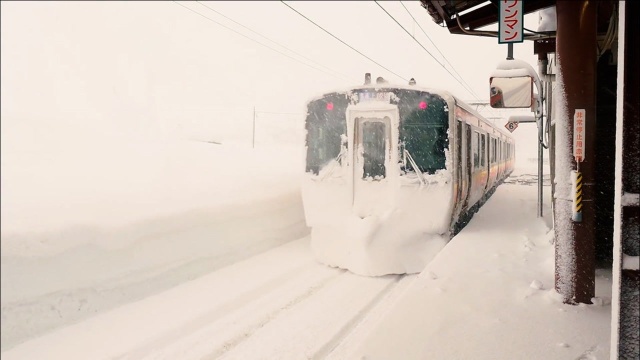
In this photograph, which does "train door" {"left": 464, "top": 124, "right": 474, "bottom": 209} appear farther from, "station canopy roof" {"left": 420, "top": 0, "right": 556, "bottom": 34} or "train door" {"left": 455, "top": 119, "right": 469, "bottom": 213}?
"station canopy roof" {"left": 420, "top": 0, "right": 556, "bottom": 34}

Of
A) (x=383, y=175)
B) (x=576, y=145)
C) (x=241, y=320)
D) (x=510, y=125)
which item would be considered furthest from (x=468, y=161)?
(x=510, y=125)

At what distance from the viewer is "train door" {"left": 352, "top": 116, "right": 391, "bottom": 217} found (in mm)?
7723

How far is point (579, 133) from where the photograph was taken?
4301 mm

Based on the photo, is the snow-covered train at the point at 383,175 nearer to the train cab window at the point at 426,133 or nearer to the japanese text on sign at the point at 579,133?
the train cab window at the point at 426,133

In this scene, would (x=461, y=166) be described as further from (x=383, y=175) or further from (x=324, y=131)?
(x=324, y=131)

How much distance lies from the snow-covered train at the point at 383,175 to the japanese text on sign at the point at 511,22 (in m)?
1.85

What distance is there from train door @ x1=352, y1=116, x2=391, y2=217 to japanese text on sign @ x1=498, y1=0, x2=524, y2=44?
250cm

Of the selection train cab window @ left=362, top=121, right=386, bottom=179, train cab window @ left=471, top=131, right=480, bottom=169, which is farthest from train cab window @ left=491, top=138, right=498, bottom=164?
train cab window @ left=362, top=121, right=386, bottom=179

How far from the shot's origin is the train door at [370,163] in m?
7.72

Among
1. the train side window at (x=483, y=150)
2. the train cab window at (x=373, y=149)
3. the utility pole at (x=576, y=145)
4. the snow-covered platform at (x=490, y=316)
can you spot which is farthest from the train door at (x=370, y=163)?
the train side window at (x=483, y=150)

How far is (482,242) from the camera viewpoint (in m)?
7.51

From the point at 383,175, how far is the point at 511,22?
3166 mm

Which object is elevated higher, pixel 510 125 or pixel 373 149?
pixel 510 125

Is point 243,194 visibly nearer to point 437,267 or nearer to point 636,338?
point 437,267
